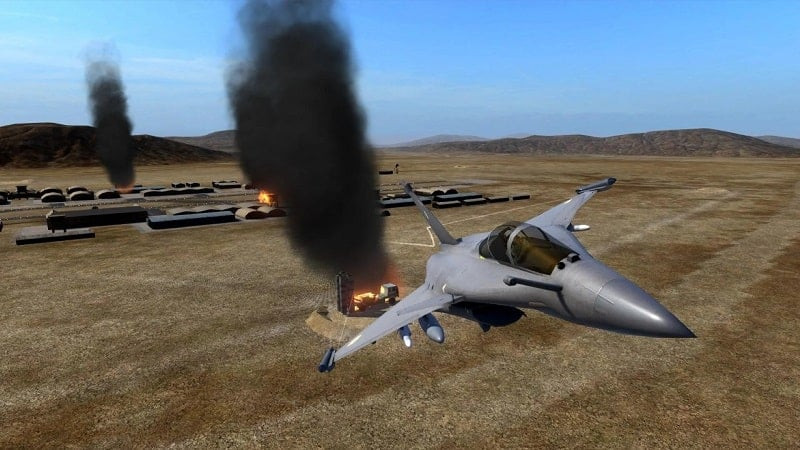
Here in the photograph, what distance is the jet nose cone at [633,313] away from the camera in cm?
831

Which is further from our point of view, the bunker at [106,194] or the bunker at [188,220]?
the bunker at [106,194]

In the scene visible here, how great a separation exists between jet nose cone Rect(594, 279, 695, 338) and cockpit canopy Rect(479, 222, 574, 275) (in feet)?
5.01

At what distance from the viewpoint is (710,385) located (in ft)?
40.8

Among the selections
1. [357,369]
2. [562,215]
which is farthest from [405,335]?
[562,215]

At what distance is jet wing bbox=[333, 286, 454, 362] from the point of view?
10.3 metres

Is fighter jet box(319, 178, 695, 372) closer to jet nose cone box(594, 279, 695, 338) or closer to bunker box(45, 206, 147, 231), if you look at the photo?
jet nose cone box(594, 279, 695, 338)

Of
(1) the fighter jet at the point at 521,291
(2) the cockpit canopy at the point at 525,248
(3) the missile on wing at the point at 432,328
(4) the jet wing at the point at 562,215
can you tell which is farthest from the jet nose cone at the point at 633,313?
(4) the jet wing at the point at 562,215

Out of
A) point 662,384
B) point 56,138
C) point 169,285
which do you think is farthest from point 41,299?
point 56,138

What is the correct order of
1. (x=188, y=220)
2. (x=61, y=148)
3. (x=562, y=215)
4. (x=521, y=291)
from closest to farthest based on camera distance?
(x=521, y=291), (x=562, y=215), (x=188, y=220), (x=61, y=148)

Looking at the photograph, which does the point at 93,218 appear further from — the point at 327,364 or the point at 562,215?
the point at 562,215

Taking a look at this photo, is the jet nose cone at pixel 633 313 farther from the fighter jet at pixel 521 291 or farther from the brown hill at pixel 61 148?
the brown hill at pixel 61 148

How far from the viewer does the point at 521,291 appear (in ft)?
35.1

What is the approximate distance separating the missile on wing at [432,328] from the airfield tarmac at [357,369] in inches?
84.6

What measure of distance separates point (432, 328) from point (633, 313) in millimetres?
4572
